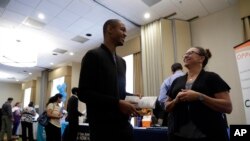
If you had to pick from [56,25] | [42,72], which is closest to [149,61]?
[56,25]

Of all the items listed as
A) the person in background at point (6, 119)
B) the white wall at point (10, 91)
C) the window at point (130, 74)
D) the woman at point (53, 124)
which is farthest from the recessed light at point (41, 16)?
the white wall at point (10, 91)

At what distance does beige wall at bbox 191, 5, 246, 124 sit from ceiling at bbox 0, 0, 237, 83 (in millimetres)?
231

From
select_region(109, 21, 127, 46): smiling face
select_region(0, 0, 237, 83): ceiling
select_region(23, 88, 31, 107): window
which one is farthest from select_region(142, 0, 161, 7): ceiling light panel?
select_region(23, 88, 31, 107): window

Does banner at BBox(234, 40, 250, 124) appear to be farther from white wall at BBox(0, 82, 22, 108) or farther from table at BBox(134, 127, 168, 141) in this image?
white wall at BBox(0, 82, 22, 108)

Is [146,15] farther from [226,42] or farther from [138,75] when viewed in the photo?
[226,42]

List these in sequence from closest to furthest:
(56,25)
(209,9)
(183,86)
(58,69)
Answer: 1. (183,86)
2. (209,9)
3. (56,25)
4. (58,69)

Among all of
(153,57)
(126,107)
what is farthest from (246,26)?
(126,107)

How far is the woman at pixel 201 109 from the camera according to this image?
4.34ft

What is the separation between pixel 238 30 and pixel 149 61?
206 cm

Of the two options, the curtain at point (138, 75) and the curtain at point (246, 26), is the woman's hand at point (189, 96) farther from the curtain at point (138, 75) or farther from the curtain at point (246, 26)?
the curtain at point (138, 75)

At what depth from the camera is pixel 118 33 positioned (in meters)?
1.31

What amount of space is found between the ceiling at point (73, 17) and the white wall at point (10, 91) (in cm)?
892

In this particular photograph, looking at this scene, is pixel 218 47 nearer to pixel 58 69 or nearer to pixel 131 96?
pixel 131 96

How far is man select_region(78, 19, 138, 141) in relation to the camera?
3.54 feet
